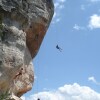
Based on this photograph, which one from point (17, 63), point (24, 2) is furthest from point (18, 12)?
point (17, 63)

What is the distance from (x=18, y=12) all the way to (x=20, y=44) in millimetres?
2634

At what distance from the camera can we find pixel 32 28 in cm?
3534

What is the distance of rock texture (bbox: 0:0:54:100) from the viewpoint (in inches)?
1173

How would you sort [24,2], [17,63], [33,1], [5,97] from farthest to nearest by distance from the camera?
[33,1] → [24,2] → [17,63] → [5,97]

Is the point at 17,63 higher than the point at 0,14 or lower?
lower

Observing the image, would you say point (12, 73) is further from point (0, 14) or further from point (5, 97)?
point (0, 14)

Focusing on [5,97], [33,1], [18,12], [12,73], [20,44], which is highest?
[33,1]

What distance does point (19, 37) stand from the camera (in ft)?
102

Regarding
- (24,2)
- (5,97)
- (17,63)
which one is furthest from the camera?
(24,2)

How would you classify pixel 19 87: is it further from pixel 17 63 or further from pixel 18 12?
pixel 18 12

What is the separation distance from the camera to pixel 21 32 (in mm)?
31328

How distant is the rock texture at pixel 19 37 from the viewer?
29797 millimetres

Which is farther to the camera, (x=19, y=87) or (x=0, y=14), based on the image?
(x=19, y=87)

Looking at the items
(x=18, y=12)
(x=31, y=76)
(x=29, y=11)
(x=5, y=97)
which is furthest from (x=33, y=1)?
(x=5, y=97)
